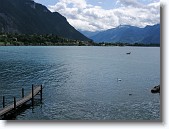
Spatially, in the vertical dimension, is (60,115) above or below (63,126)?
below

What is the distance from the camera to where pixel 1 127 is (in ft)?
30.0

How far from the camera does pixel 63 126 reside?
944cm

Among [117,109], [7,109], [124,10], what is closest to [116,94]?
[117,109]

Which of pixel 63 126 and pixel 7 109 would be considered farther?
pixel 7 109

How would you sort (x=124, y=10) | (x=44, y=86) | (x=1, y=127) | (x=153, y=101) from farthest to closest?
1. (x=44, y=86)
2. (x=153, y=101)
3. (x=124, y=10)
4. (x=1, y=127)

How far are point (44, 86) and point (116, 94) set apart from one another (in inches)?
446

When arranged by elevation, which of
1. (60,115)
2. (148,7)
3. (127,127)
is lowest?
(60,115)

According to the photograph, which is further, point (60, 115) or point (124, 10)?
point (60, 115)

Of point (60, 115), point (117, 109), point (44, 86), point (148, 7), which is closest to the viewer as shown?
point (148, 7)

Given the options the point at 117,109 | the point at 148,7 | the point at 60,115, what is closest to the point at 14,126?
the point at 148,7

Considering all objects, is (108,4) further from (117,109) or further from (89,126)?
(117,109)

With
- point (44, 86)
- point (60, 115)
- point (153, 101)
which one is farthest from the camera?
point (44, 86)

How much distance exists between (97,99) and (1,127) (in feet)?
71.4

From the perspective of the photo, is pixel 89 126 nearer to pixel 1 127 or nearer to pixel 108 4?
pixel 1 127
